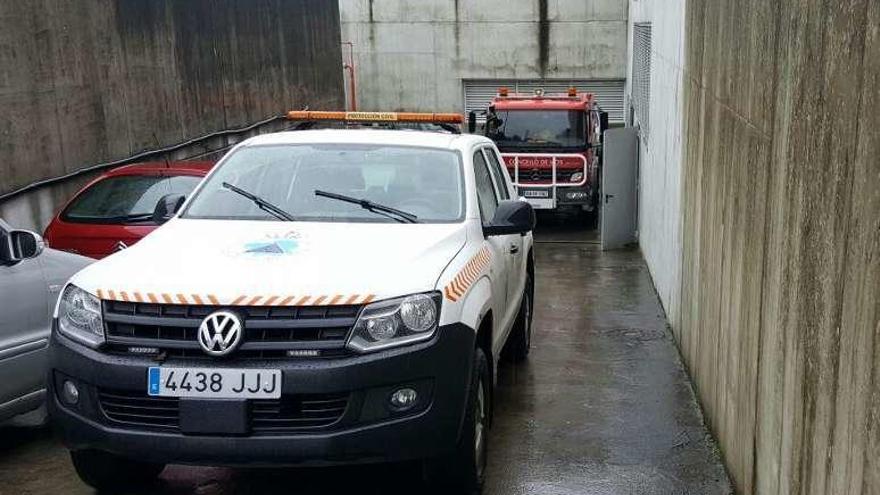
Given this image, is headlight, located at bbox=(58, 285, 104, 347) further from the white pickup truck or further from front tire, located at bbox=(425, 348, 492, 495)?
front tire, located at bbox=(425, 348, 492, 495)

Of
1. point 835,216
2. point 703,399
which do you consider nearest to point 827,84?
point 835,216

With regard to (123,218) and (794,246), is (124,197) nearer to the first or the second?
(123,218)

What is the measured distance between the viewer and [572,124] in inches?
663

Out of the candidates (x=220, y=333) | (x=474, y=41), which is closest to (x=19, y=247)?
(x=220, y=333)

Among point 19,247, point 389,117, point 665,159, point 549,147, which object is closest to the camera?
point 19,247

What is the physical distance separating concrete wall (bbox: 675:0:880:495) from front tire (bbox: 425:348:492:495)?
4.50 ft

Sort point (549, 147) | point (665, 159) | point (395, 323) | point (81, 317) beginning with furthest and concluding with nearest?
1. point (549, 147)
2. point (665, 159)
3. point (81, 317)
4. point (395, 323)

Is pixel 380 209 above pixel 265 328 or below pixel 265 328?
above

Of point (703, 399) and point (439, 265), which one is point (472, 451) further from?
point (703, 399)

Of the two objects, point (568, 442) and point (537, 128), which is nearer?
point (568, 442)

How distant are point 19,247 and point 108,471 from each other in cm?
163

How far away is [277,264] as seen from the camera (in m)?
4.75

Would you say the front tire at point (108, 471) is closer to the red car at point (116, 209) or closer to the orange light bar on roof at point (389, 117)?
the red car at point (116, 209)

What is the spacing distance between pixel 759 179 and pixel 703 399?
233cm
